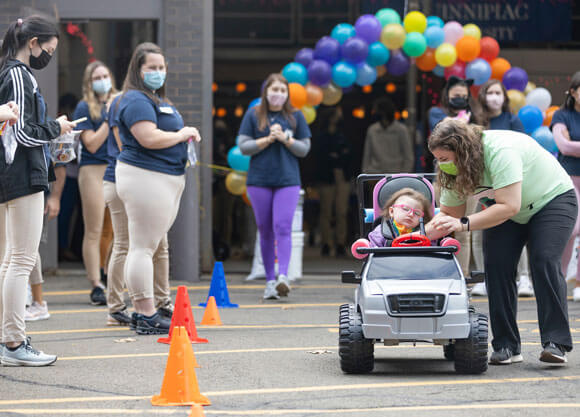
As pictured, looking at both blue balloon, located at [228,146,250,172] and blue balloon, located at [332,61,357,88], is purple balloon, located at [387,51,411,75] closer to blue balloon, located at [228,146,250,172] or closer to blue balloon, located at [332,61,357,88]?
blue balloon, located at [332,61,357,88]

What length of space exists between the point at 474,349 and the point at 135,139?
2.87 m

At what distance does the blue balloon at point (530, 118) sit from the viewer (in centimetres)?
1013

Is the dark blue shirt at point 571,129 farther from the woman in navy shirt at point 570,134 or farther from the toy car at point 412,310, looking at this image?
the toy car at point 412,310

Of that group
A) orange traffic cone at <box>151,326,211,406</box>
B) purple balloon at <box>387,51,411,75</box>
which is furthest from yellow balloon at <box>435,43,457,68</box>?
orange traffic cone at <box>151,326,211,406</box>

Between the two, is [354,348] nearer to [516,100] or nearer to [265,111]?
[265,111]

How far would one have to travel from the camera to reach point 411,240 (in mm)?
5934

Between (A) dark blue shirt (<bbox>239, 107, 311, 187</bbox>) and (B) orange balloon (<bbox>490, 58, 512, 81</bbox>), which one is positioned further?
(B) orange balloon (<bbox>490, 58, 512, 81</bbox>)

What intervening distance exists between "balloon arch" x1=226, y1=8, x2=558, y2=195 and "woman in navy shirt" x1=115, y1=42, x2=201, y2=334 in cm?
344

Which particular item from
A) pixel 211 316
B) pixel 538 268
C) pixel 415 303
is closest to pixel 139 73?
pixel 211 316

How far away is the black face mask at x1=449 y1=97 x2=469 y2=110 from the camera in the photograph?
358 inches

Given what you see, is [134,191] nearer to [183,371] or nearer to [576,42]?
[183,371]

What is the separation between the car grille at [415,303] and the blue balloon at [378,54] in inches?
222

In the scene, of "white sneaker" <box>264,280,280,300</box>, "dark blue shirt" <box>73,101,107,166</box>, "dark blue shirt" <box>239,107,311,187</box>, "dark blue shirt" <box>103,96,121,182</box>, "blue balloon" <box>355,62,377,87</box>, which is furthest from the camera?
"blue balloon" <box>355,62,377,87</box>

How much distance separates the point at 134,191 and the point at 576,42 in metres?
7.51
